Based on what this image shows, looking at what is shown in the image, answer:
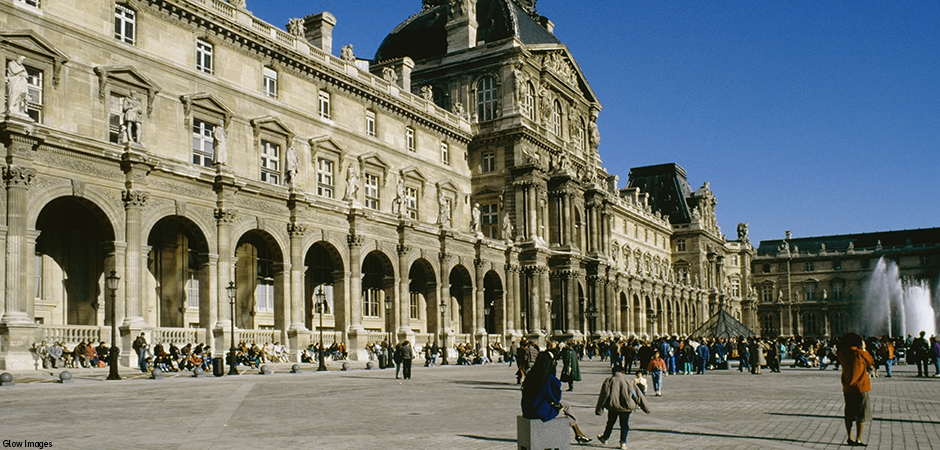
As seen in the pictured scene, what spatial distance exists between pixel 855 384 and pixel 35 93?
28.7 meters

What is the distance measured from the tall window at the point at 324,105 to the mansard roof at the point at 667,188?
231ft

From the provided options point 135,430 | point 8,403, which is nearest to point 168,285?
point 8,403

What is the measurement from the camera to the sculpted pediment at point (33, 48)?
30203 mm

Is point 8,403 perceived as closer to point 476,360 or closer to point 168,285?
point 168,285

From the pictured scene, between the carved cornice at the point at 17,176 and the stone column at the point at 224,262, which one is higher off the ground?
the carved cornice at the point at 17,176

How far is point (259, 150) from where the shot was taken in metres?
41.0

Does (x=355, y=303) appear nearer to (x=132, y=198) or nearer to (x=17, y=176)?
(x=132, y=198)

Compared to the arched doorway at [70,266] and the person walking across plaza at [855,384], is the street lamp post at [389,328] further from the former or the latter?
the person walking across plaza at [855,384]

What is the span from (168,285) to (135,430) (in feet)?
77.3

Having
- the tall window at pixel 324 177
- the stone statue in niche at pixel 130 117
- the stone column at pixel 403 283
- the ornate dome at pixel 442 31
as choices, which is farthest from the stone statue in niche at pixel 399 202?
the ornate dome at pixel 442 31

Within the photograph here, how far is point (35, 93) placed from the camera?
103 feet

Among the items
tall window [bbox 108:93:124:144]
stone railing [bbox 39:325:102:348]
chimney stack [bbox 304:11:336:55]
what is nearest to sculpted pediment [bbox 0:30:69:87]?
tall window [bbox 108:93:124:144]

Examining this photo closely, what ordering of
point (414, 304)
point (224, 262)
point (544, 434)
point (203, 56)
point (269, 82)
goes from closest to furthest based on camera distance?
point (544, 434) < point (224, 262) < point (203, 56) < point (269, 82) < point (414, 304)

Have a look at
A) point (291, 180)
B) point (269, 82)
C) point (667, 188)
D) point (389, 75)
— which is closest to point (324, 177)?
point (269, 82)
